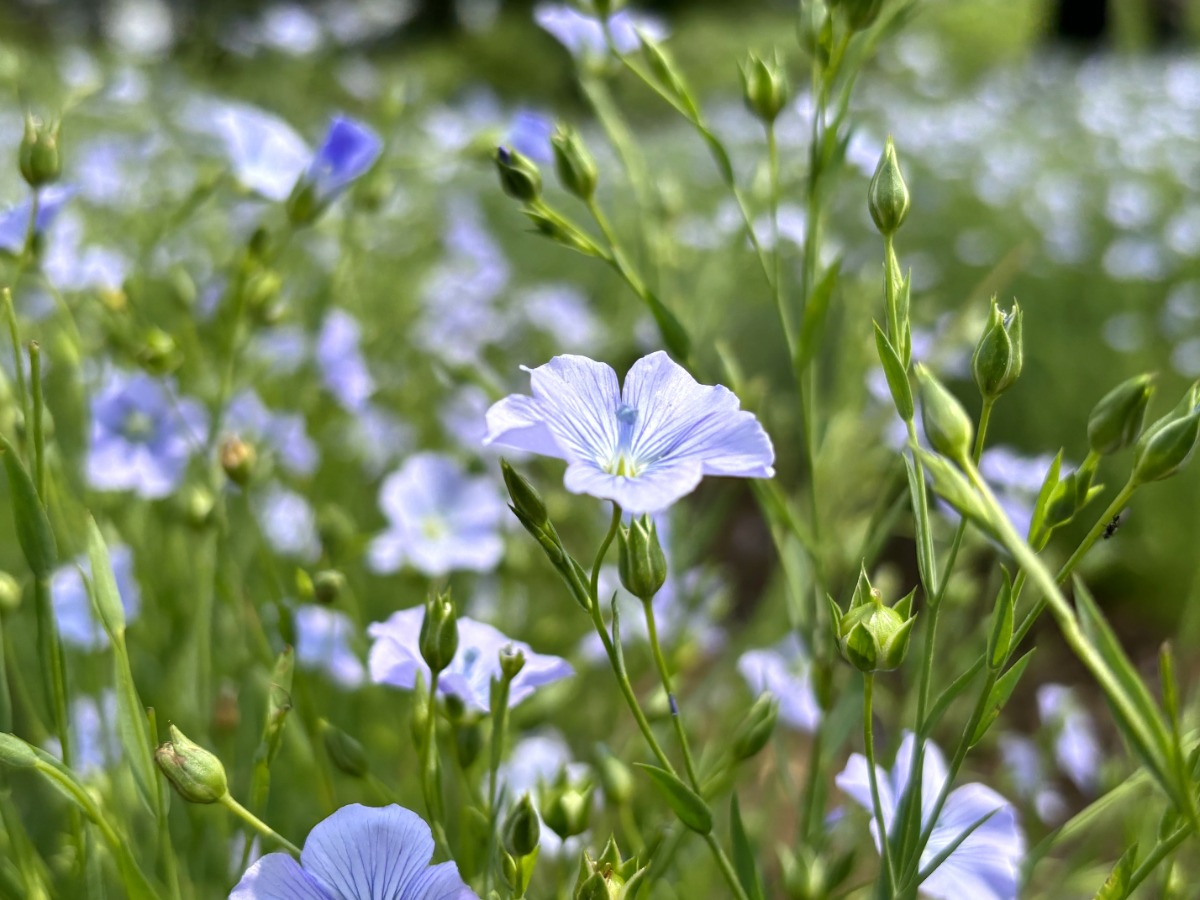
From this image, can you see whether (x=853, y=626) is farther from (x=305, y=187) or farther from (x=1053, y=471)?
(x=305, y=187)

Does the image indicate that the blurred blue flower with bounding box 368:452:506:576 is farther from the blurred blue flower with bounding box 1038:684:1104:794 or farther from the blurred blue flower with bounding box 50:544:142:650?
the blurred blue flower with bounding box 1038:684:1104:794

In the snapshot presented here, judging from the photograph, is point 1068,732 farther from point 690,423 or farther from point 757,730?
point 690,423

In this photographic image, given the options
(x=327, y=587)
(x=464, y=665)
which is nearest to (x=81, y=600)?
(x=327, y=587)

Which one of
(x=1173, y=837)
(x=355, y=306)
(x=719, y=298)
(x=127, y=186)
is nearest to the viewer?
(x=1173, y=837)

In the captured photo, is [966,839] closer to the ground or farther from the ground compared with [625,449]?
closer to the ground

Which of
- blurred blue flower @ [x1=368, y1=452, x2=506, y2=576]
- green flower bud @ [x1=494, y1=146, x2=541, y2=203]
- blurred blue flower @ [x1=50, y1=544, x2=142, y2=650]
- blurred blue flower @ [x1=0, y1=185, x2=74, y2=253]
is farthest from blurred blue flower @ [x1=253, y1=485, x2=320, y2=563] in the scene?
green flower bud @ [x1=494, y1=146, x2=541, y2=203]

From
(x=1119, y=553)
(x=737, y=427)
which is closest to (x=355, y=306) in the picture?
(x=737, y=427)

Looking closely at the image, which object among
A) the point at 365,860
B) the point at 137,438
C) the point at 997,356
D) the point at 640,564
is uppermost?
the point at 997,356
